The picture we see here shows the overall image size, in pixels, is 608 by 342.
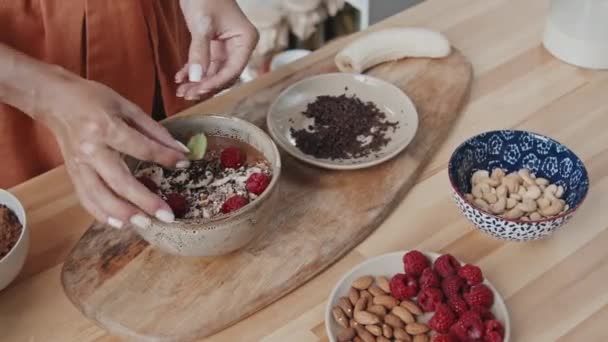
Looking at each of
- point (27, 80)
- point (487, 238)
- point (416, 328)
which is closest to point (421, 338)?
point (416, 328)

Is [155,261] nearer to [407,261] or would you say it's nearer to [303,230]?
[303,230]

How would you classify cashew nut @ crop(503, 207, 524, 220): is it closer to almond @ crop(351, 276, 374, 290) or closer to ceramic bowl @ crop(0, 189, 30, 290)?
almond @ crop(351, 276, 374, 290)

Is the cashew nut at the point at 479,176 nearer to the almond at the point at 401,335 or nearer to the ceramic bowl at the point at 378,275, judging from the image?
the ceramic bowl at the point at 378,275

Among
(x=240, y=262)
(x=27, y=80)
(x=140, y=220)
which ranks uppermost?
(x=27, y=80)

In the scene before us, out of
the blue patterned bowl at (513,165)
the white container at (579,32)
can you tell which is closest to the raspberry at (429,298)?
the blue patterned bowl at (513,165)

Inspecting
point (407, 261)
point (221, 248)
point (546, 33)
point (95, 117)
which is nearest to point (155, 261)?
point (221, 248)

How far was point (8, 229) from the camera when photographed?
33.9 inches

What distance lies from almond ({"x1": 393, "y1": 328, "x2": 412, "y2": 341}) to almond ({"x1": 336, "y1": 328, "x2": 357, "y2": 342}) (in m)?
0.05

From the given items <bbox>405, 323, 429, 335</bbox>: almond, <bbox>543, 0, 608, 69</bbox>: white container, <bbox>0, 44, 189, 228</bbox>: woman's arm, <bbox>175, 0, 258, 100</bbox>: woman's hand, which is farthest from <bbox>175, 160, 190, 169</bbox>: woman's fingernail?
<bbox>543, 0, 608, 69</bbox>: white container

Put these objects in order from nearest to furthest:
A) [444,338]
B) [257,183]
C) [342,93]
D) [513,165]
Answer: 1. [444,338]
2. [257,183]
3. [513,165]
4. [342,93]

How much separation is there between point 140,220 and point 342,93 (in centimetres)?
46

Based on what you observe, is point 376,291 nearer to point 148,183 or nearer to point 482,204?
point 482,204

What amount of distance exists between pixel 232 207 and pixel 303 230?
0.41ft

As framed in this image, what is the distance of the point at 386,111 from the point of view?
1.12m
